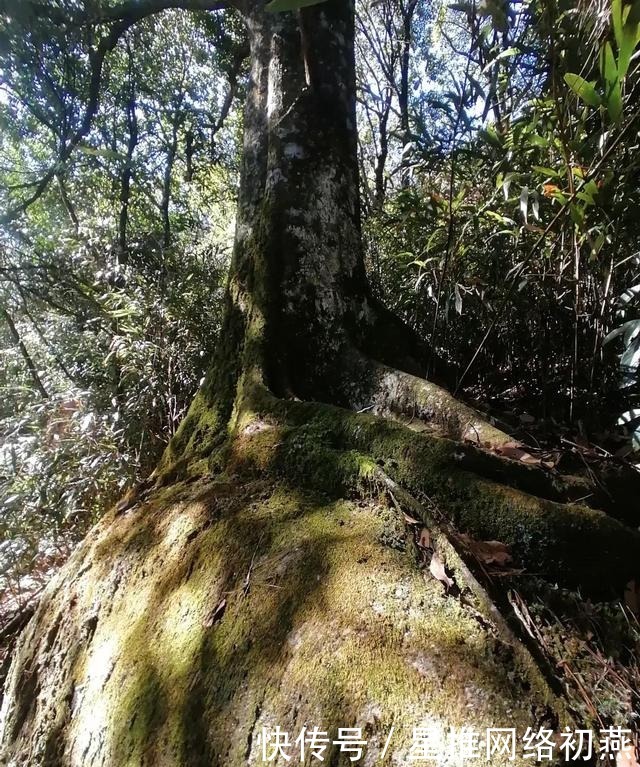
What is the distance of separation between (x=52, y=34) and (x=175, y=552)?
5.12m

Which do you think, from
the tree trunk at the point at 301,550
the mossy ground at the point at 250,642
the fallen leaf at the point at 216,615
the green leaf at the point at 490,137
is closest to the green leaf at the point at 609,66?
the tree trunk at the point at 301,550

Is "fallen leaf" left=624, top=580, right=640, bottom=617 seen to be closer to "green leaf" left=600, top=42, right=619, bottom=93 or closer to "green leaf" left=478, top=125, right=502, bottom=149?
"green leaf" left=600, top=42, right=619, bottom=93

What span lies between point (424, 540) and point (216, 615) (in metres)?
0.63

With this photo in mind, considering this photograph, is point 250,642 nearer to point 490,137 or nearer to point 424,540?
point 424,540

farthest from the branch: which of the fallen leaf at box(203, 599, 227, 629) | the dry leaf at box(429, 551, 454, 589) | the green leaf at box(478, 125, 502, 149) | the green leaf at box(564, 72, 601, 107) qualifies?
the dry leaf at box(429, 551, 454, 589)

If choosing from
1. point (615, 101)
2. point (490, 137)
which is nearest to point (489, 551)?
point (615, 101)

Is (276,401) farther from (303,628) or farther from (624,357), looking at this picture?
(624,357)

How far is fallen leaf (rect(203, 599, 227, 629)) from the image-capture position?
56.7 inches

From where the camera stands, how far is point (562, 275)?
2.42 metres

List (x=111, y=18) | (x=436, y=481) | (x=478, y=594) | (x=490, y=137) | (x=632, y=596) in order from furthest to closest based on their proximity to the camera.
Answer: (x=111, y=18), (x=490, y=137), (x=436, y=481), (x=632, y=596), (x=478, y=594)

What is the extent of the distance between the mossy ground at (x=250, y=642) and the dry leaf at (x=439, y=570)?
4 centimetres

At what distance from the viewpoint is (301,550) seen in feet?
4.84

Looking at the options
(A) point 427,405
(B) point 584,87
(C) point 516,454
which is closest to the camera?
(B) point 584,87

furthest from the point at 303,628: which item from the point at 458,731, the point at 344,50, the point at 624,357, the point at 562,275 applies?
the point at 344,50
